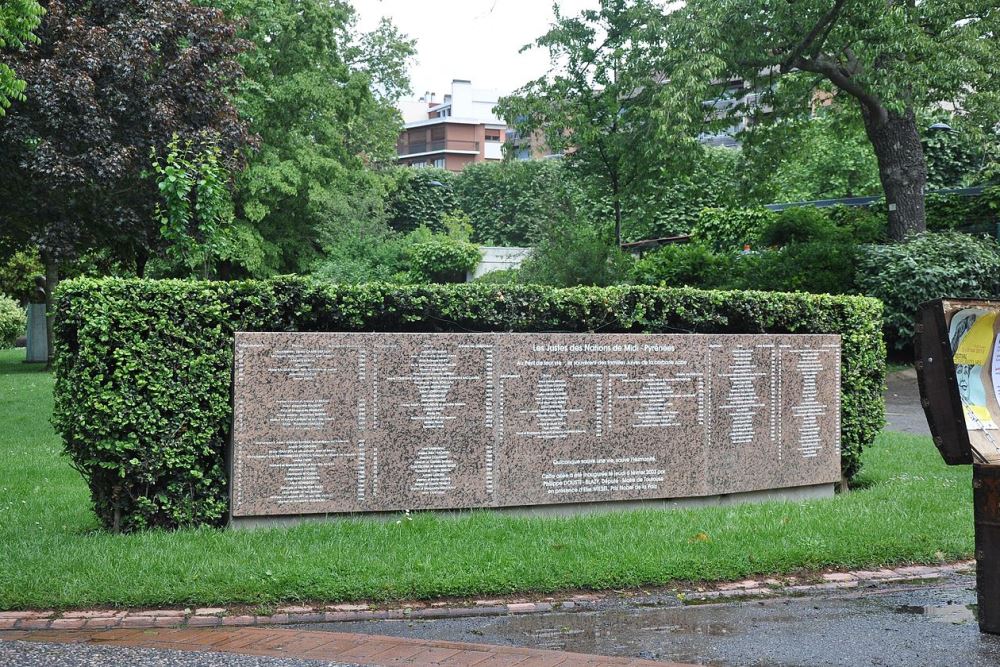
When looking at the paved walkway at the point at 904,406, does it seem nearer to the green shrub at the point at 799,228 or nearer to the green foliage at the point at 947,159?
the green shrub at the point at 799,228

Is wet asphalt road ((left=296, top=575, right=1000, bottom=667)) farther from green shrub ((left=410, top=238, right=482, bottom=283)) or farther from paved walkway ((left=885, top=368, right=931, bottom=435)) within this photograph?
green shrub ((left=410, top=238, right=482, bottom=283))

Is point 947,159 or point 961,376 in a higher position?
point 947,159

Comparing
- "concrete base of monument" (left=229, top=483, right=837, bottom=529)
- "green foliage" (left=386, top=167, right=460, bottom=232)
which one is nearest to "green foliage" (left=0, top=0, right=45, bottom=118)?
"concrete base of monument" (left=229, top=483, right=837, bottom=529)

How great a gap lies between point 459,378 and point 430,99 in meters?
112

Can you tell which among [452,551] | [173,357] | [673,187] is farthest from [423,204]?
[452,551]

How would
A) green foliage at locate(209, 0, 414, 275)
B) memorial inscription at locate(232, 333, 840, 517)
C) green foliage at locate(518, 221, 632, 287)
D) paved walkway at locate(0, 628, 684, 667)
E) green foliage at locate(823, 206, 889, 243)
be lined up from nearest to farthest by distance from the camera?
paved walkway at locate(0, 628, 684, 667) → memorial inscription at locate(232, 333, 840, 517) → green foliage at locate(518, 221, 632, 287) → green foliage at locate(823, 206, 889, 243) → green foliage at locate(209, 0, 414, 275)

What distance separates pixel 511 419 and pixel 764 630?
9.48 ft

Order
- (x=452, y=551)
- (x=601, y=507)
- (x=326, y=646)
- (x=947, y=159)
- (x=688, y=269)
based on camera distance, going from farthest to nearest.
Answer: (x=947, y=159)
(x=688, y=269)
(x=601, y=507)
(x=452, y=551)
(x=326, y=646)

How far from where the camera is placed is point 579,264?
22.0m

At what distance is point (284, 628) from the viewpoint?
589 centimetres

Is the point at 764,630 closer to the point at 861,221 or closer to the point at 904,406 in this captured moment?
the point at 904,406

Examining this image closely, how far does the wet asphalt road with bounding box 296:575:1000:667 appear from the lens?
211 inches

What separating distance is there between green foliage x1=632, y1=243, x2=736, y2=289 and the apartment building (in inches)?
3211

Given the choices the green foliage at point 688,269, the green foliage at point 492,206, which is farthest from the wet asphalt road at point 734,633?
the green foliage at point 492,206
